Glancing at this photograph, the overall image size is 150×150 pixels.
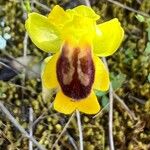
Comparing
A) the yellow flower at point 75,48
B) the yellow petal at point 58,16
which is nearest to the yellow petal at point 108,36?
the yellow flower at point 75,48

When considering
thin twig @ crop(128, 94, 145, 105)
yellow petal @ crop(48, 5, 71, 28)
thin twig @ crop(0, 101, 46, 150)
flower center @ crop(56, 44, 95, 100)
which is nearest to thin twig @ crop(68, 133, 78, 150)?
thin twig @ crop(0, 101, 46, 150)

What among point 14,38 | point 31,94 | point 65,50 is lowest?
point 31,94

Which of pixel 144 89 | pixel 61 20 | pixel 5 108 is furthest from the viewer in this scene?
pixel 144 89

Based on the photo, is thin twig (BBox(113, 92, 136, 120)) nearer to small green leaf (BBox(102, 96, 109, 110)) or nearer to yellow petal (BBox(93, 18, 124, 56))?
small green leaf (BBox(102, 96, 109, 110))

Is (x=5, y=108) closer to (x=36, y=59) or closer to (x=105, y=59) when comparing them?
(x=36, y=59)

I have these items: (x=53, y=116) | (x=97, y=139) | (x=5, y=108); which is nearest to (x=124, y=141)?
(x=97, y=139)

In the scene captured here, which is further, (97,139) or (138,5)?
(138,5)

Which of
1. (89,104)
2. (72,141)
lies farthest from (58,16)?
(72,141)

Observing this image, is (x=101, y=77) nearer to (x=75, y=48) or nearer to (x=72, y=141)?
(x=75, y=48)
